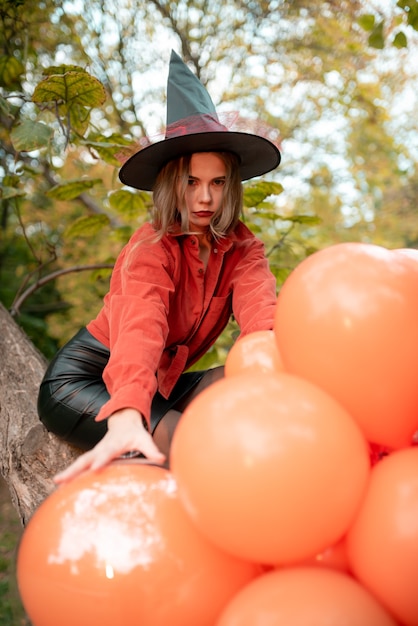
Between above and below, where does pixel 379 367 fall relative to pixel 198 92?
below

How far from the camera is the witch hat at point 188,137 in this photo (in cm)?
180

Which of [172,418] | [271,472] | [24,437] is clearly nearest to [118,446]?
[271,472]

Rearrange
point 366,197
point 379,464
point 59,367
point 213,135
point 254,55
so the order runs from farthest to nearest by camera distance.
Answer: point 366,197 → point 254,55 → point 59,367 → point 213,135 → point 379,464

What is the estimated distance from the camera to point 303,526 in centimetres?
79

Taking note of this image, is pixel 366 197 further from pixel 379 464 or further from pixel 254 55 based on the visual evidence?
pixel 379 464

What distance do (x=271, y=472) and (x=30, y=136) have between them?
2.11 metres

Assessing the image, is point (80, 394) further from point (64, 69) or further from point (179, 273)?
point (64, 69)

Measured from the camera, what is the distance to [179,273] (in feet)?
6.26

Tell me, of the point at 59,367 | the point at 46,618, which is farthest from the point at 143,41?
the point at 46,618

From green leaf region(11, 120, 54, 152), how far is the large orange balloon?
1.83m

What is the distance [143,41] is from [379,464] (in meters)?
4.70

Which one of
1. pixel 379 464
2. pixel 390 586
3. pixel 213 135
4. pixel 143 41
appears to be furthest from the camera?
pixel 143 41

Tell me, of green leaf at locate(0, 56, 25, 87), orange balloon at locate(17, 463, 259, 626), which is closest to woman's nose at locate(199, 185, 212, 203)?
orange balloon at locate(17, 463, 259, 626)

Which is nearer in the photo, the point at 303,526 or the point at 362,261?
the point at 303,526
